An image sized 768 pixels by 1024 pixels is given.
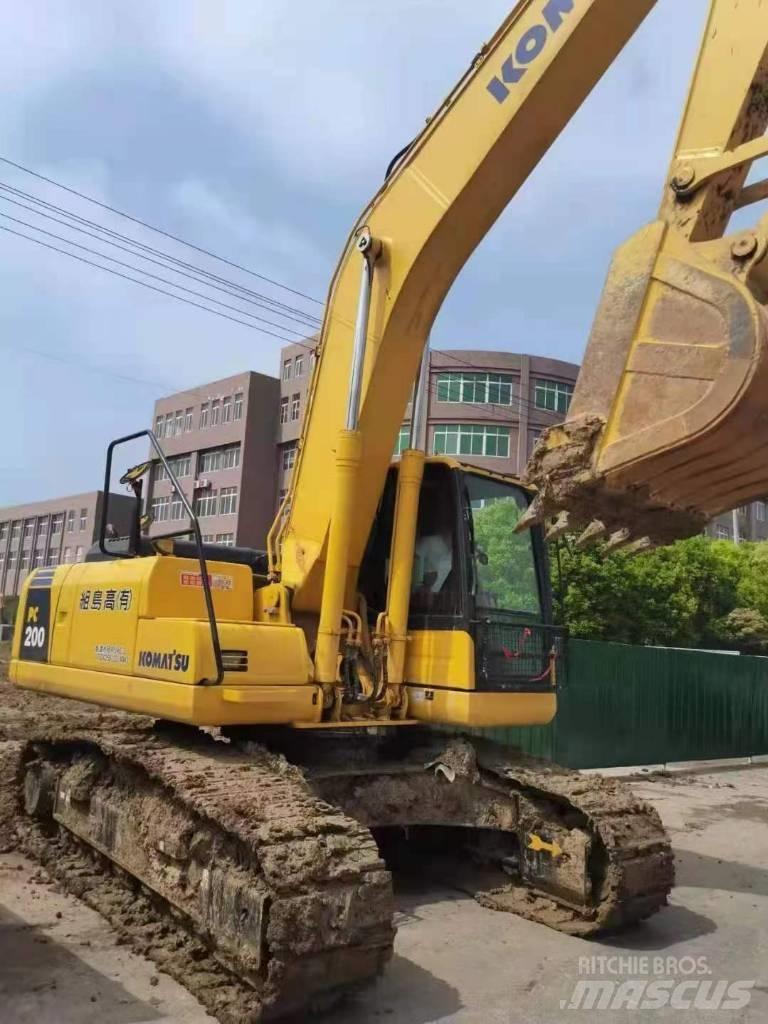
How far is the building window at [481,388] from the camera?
1839 inches

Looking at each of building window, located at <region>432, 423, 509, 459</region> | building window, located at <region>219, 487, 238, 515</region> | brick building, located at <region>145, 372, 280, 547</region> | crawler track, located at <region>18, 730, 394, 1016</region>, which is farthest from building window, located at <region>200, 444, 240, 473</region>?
crawler track, located at <region>18, 730, 394, 1016</region>

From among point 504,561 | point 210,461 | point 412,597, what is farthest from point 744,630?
point 210,461

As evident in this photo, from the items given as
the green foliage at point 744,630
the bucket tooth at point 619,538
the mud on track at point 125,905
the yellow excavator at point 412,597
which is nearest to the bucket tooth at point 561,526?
the yellow excavator at point 412,597

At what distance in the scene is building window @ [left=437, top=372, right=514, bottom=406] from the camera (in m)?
46.7

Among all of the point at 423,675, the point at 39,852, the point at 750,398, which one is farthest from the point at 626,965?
the point at 39,852

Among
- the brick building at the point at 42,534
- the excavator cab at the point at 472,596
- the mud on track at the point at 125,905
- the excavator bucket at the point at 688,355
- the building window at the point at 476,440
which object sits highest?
the building window at the point at 476,440

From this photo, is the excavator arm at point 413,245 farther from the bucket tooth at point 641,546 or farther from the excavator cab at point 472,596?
the bucket tooth at point 641,546

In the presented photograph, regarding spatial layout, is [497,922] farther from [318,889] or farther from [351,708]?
[318,889]

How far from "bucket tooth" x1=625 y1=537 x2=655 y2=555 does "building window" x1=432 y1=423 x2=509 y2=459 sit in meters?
41.4

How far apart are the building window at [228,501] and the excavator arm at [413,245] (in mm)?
49228

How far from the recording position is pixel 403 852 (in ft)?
22.4

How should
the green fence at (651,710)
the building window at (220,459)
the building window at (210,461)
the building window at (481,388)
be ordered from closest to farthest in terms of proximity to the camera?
the green fence at (651,710) < the building window at (481,388) < the building window at (220,459) < the building window at (210,461)

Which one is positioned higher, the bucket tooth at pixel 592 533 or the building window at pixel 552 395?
the building window at pixel 552 395

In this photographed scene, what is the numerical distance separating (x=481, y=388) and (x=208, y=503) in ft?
65.5
